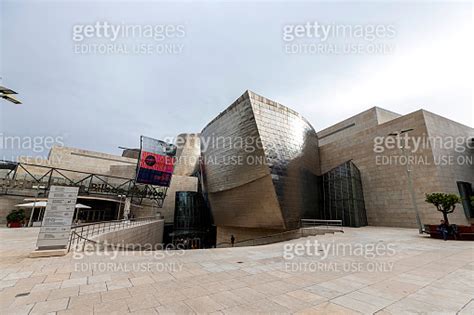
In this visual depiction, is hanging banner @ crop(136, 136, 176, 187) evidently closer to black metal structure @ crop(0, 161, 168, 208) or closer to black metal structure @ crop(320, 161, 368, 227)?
black metal structure @ crop(0, 161, 168, 208)

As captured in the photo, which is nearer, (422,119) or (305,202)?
(422,119)

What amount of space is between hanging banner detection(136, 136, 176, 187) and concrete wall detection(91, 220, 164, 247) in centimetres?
563

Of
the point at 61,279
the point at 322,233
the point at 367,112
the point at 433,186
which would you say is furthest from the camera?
the point at 367,112

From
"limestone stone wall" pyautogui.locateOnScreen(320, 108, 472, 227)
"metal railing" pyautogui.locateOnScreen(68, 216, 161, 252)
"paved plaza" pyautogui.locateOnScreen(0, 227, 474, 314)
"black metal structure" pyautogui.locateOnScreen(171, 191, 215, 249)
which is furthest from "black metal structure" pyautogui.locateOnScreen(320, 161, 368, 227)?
"metal railing" pyautogui.locateOnScreen(68, 216, 161, 252)

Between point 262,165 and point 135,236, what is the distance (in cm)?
1164

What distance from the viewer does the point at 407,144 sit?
17.9m

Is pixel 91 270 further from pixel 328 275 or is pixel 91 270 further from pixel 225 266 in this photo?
pixel 328 275

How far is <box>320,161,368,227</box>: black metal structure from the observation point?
18.9m

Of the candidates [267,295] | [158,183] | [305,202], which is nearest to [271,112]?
[305,202]

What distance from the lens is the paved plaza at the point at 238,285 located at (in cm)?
332

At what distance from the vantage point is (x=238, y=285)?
14.2 ft

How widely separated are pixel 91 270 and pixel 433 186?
21.5m

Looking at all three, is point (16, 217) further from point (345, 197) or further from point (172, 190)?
point (345, 197)

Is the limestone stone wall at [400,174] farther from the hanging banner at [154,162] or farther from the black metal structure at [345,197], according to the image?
the hanging banner at [154,162]
